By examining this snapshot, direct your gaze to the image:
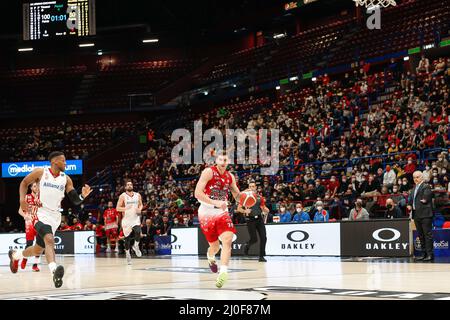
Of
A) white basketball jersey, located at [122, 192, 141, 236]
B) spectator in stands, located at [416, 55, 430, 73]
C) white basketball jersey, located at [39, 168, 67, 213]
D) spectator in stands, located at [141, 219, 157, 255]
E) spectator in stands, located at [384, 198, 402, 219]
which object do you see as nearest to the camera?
white basketball jersey, located at [39, 168, 67, 213]

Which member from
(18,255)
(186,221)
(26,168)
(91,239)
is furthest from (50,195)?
(26,168)

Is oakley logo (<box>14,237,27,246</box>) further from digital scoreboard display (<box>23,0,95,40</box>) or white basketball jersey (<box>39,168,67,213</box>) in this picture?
white basketball jersey (<box>39,168,67,213</box>)

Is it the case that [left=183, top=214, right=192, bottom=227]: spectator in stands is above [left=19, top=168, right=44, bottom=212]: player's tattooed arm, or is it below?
below

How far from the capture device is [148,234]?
29234 mm

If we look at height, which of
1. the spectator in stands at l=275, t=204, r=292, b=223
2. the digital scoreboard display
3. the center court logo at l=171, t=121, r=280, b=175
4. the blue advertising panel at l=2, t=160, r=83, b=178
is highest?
the digital scoreboard display

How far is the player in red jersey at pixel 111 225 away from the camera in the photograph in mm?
29672

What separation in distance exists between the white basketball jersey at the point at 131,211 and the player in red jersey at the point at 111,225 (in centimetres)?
837

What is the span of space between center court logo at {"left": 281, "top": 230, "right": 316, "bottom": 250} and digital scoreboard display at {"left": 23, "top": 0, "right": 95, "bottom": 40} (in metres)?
22.7

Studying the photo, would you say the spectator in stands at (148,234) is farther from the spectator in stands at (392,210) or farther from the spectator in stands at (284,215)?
the spectator in stands at (392,210)

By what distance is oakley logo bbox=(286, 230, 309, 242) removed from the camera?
22939mm

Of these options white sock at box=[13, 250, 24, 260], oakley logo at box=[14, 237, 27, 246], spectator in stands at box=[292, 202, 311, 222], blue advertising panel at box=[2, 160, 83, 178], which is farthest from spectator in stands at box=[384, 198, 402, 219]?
blue advertising panel at box=[2, 160, 83, 178]

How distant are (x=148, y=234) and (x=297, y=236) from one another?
813cm

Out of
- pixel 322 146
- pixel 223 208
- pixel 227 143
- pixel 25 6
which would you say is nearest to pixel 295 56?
pixel 227 143

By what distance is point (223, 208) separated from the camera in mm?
11805
